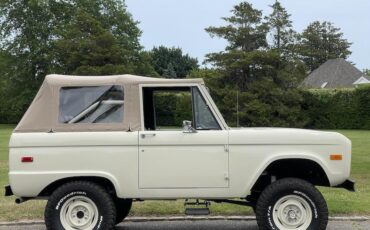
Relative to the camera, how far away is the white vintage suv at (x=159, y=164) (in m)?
6.64

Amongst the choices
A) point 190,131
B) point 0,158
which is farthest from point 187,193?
point 0,158

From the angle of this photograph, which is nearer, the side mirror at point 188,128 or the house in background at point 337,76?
the side mirror at point 188,128

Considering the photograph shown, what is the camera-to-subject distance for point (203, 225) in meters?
7.86

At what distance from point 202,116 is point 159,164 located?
83cm

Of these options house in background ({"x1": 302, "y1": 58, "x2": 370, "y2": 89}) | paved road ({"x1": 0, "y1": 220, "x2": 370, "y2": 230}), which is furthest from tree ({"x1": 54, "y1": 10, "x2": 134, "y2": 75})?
paved road ({"x1": 0, "y1": 220, "x2": 370, "y2": 230})

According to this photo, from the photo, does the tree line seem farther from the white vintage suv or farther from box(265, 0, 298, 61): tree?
the white vintage suv

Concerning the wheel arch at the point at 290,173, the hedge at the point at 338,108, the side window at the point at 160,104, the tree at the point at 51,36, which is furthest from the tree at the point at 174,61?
the wheel arch at the point at 290,173

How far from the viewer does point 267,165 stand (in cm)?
667

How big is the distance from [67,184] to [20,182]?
57 cm

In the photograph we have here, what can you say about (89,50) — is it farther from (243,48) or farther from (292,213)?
(292,213)

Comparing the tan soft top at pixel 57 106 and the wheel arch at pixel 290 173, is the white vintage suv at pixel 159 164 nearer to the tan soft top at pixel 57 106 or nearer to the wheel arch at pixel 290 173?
the tan soft top at pixel 57 106

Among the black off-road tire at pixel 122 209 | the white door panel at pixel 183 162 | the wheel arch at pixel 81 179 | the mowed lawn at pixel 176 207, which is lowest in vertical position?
the mowed lawn at pixel 176 207

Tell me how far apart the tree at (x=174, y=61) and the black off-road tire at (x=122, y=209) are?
66053 mm

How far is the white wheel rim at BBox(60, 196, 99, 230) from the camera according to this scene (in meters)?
6.70
